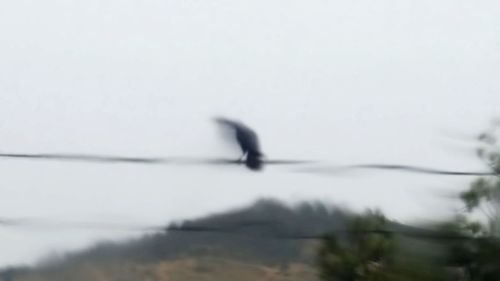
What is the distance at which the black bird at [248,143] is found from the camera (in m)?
8.14

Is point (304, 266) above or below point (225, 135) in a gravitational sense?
below

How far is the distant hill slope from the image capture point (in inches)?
346

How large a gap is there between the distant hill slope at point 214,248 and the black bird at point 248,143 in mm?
677

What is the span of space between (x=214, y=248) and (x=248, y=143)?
39.5 inches

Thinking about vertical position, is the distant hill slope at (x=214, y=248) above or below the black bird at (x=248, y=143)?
below

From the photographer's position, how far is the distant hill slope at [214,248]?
8781 mm

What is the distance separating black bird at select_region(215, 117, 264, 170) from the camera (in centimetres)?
814

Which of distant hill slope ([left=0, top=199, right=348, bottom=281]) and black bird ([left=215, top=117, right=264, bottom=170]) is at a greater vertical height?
black bird ([left=215, top=117, right=264, bottom=170])

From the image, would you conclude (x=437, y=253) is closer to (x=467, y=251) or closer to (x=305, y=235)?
(x=467, y=251)

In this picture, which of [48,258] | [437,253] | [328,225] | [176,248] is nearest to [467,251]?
[437,253]

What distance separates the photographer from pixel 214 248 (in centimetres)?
898

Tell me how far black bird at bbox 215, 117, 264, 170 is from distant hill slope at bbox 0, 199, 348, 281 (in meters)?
0.68

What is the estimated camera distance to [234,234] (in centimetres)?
890

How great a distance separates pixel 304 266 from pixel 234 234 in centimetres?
57
